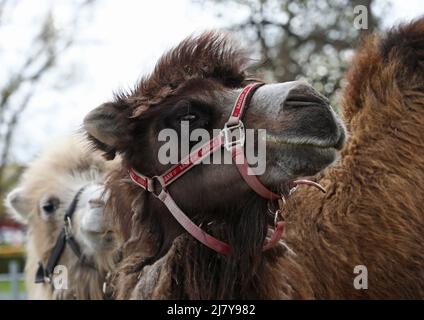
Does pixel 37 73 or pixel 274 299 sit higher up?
pixel 37 73

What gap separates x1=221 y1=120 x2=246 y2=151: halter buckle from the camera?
3.31 metres

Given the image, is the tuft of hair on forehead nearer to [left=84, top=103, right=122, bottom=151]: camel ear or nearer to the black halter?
[left=84, top=103, right=122, bottom=151]: camel ear

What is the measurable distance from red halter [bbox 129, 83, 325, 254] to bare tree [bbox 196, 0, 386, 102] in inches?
234

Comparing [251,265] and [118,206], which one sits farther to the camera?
[118,206]

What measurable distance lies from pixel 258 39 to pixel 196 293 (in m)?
6.79

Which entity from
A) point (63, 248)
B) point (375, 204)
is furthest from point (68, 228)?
point (375, 204)

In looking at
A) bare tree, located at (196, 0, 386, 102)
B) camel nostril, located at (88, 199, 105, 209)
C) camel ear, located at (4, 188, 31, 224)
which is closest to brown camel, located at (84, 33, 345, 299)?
camel nostril, located at (88, 199, 105, 209)

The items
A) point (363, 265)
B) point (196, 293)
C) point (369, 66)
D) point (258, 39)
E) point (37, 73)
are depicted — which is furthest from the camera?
point (37, 73)

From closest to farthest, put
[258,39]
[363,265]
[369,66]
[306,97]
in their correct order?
1. [306,97]
2. [363,265]
3. [369,66]
4. [258,39]

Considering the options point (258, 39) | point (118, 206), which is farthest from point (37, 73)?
point (118, 206)

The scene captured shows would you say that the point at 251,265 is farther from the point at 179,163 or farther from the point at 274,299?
the point at 179,163

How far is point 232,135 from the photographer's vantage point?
3350mm

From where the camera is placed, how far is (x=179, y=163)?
349 cm
